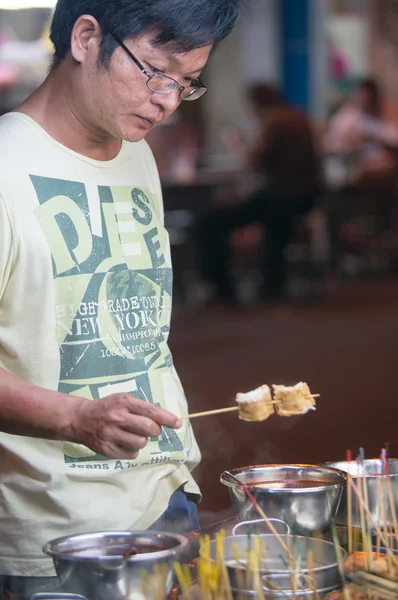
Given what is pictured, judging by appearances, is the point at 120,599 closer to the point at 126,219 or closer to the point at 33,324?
→ the point at 33,324

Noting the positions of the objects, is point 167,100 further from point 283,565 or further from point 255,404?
point 283,565

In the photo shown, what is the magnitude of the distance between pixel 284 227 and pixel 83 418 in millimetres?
7301

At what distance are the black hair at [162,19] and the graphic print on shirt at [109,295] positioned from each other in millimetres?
285

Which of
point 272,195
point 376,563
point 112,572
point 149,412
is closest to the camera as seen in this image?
point 112,572

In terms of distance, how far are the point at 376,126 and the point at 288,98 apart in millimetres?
2204

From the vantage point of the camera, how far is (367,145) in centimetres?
1021

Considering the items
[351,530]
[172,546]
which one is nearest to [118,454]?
[172,546]

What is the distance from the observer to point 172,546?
140 centimetres

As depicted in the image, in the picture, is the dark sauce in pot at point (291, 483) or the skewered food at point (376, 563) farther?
the dark sauce in pot at point (291, 483)

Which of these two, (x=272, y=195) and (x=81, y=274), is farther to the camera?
(x=272, y=195)

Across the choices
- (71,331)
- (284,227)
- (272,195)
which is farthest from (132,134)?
(284,227)

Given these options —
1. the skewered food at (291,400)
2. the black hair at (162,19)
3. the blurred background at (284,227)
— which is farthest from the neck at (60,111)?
the blurred background at (284,227)

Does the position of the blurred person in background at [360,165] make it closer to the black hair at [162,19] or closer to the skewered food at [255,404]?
the black hair at [162,19]

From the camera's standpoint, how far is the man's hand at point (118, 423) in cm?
145
